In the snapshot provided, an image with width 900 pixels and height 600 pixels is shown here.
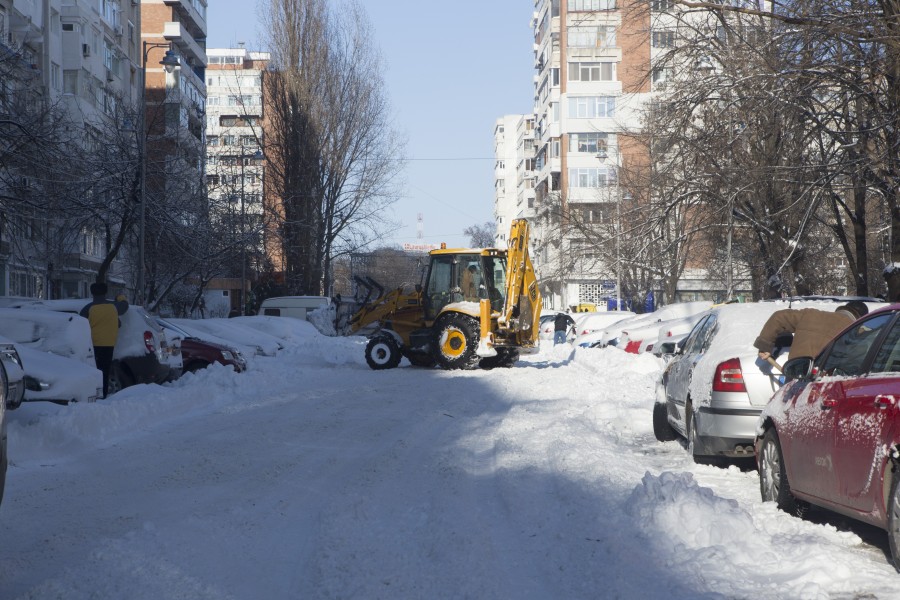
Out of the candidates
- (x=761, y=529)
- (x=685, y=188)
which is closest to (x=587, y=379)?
(x=685, y=188)

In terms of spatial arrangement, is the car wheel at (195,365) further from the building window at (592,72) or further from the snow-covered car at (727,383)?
the building window at (592,72)

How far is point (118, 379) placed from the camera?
1745 cm

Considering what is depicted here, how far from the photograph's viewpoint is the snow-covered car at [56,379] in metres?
12.9

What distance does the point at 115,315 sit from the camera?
1628 centimetres

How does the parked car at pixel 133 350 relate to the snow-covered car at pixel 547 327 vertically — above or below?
above

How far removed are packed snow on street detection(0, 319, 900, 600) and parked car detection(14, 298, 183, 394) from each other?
3488 mm

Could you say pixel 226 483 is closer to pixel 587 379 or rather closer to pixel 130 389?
pixel 130 389

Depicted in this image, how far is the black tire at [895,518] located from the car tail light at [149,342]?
13891 mm

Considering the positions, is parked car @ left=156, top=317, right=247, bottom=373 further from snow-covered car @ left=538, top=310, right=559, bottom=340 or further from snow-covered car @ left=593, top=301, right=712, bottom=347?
snow-covered car @ left=538, top=310, right=559, bottom=340

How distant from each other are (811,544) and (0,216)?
17412 millimetres

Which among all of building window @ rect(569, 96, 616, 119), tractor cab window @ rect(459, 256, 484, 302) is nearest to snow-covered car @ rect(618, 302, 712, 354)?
tractor cab window @ rect(459, 256, 484, 302)

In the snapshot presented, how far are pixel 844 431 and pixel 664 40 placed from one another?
1413 cm

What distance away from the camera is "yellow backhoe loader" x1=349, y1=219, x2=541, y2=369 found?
947 inches

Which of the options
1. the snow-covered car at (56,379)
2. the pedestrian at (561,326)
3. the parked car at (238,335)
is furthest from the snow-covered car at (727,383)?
the pedestrian at (561,326)
